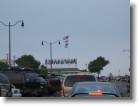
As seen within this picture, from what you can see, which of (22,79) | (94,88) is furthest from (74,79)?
(94,88)

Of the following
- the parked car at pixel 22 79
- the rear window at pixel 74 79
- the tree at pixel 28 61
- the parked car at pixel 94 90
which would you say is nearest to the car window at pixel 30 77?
the parked car at pixel 22 79

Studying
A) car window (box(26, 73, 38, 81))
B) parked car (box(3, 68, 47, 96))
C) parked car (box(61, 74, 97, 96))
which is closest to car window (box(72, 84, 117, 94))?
parked car (box(61, 74, 97, 96))

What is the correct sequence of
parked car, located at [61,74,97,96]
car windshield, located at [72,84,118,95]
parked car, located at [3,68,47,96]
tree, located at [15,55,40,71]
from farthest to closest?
1. parked car, located at [3,68,47,96]
2. tree, located at [15,55,40,71]
3. parked car, located at [61,74,97,96]
4. car windshield, located at [72,84,118,95]

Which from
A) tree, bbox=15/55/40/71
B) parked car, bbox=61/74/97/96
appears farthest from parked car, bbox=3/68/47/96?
parked car, bbox=61/74/97/96

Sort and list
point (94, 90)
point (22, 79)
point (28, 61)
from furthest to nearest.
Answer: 1. point (28, 61)
2. point (22, 79)
3. point (94, 90)

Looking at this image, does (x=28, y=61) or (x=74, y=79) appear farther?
(x=28, y=61)

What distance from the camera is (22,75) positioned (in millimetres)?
17938

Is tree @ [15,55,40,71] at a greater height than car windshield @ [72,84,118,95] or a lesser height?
greater

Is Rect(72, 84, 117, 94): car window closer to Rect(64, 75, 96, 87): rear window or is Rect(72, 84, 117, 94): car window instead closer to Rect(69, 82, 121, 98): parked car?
Rect(69, 82, 121, 98): parked car

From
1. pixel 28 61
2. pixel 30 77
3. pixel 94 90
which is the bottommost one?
pixel 94 90

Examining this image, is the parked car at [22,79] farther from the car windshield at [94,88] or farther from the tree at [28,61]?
the car windshield at [94,88]

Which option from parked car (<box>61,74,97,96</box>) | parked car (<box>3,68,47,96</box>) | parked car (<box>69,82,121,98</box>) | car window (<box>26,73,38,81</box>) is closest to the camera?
parked car (<box>69,82,121,98</box>)

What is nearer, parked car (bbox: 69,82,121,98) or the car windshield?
parked car (bbox: 69,82,121,98)

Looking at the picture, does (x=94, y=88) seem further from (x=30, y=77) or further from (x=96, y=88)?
(x=30, y=77)
